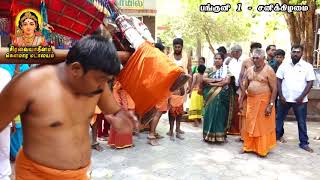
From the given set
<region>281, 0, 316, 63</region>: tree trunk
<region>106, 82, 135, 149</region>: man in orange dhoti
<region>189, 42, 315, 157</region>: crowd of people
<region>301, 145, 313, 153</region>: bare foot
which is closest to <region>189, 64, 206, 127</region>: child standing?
<region>189, 42, 315, 157</region>: crowd of people

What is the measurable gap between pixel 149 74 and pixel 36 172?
837mm

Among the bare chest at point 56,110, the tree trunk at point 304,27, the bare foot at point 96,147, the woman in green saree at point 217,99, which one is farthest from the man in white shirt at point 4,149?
the tree trunk at point 304,27

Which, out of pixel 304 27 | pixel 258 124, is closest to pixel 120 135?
pixel 258 124

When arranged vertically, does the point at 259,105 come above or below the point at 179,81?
below

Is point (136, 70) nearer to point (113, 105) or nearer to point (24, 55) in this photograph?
point (113, 105)

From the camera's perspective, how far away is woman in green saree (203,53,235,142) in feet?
20.7

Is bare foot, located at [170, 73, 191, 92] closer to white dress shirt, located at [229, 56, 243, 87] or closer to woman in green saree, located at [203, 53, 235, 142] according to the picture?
woman in green saree, located at [203, 53, 235, 142]

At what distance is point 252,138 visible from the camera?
5801mm

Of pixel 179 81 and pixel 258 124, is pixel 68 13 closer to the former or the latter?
pixel 179 81

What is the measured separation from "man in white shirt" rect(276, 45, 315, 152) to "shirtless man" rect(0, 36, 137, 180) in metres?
4.70

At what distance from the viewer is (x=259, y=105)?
5645 millimetres

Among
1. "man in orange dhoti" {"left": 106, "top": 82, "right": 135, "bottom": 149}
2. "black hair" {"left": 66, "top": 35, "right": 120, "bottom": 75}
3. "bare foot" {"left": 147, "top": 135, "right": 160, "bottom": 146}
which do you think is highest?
"black hair" {"left": 66, "top": 35, "right": 120, "bottom": 75}

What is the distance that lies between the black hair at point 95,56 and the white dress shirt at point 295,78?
4813mm

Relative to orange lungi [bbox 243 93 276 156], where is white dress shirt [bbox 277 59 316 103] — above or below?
above
